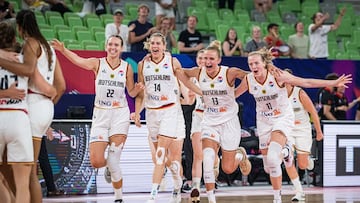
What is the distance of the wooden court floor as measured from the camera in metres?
11.1

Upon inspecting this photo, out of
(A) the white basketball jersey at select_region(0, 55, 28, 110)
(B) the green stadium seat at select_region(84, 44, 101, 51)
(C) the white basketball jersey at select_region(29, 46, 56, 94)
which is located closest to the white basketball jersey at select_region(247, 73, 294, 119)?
(C) the white basketball jersey at select_region(29, 46, 56, 94)

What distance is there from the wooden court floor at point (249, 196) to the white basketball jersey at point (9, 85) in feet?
14.6

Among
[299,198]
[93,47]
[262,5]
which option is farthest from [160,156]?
[262,5]

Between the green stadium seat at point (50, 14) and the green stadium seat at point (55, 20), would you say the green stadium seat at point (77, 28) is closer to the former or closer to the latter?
the green stadium seat at point (55, 20)

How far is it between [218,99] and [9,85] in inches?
145

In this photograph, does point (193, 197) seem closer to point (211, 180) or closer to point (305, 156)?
point (211, 180)

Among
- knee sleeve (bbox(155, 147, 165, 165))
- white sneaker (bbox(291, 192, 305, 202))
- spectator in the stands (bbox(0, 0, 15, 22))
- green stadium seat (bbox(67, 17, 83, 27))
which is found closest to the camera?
knee sleeve (bbox(155, 147, 165, 165))

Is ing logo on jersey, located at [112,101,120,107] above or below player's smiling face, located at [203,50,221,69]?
below

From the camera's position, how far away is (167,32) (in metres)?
14.8

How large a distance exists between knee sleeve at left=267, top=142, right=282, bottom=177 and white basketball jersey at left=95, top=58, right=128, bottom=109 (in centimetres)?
200

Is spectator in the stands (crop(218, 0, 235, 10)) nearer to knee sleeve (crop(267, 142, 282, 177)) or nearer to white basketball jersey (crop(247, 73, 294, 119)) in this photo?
white basketball jersey (crop(247, 73, 294, 119))

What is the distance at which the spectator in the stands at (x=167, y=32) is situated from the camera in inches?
577

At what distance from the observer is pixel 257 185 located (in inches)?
568

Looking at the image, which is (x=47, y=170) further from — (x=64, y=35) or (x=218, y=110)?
(x=64, y=35)
